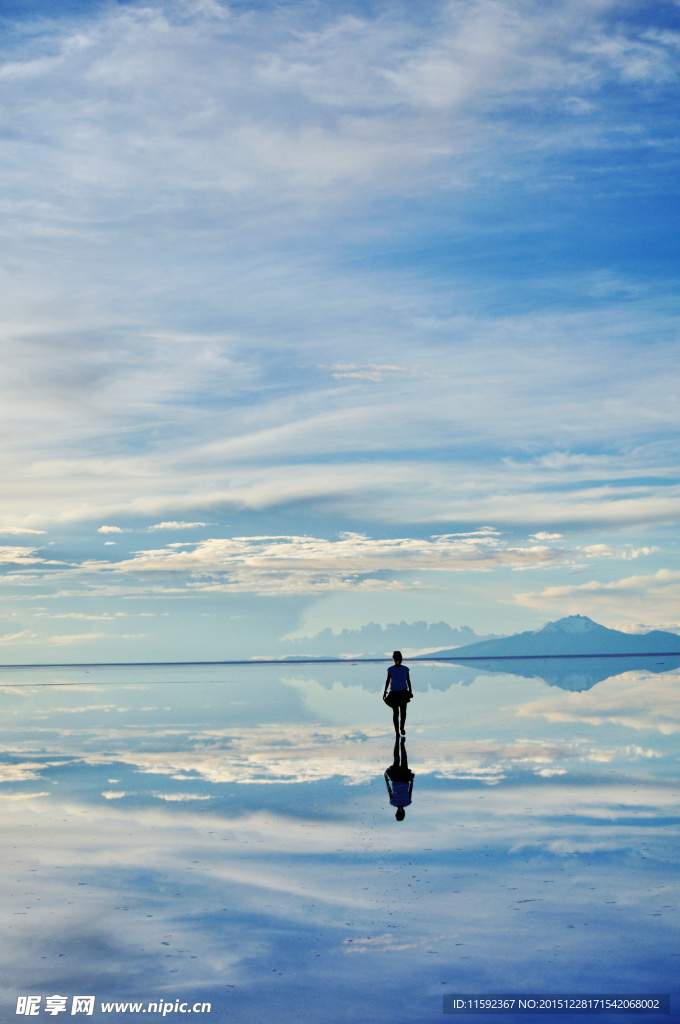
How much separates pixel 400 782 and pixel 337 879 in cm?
626

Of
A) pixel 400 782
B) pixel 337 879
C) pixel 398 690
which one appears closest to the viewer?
pixel 337 879

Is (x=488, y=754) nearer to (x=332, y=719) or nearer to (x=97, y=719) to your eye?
(x=332, y=719)

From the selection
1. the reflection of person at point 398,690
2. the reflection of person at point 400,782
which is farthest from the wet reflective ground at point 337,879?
the reflection of person at point 398,690

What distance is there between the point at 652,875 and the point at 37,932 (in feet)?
19.9

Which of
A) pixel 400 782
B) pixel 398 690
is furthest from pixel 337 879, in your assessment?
pixel 398 690

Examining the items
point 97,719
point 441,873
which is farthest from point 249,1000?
point 97,719

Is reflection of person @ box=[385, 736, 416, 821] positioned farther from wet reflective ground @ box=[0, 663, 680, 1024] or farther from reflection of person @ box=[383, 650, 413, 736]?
reflection of person @ box=[383, 650, 413, 736]

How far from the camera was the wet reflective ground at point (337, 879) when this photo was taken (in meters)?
6.21

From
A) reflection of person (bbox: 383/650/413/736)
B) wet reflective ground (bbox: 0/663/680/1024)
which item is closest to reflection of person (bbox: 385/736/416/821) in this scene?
wet reflective ground (bbox: 0/663/680/1024)

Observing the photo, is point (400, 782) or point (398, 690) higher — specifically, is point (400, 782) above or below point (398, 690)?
below

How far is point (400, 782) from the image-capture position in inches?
583

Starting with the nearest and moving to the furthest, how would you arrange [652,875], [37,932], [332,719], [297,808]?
[37,932] → [652,875] → [297,808] → [332,719]

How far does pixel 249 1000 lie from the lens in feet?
19.5

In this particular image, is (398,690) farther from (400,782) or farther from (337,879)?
(337,879)
